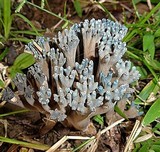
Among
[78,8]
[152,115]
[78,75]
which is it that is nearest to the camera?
[78,75]

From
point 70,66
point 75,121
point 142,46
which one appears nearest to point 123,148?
point 75,121

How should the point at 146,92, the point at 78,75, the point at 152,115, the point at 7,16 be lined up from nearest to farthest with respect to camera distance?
the point at 78,75 < the point at 152,115 < the point at 146,92 < the point at 7,16

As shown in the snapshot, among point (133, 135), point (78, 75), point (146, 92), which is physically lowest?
point (133, 135)

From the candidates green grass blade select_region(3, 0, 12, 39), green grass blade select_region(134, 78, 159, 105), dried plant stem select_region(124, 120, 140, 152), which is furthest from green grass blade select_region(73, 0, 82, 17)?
dried plant stem select_region(124, 120, 140, 152)

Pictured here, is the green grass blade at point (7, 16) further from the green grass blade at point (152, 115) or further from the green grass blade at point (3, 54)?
the green grass blade at point (152, 115)

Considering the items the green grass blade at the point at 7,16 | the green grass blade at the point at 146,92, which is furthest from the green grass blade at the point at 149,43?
the green grass blade at the point at 7,16

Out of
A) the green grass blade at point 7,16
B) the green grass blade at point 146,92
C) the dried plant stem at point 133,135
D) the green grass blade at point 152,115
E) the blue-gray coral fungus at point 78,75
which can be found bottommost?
the dried plant stem at point 133,135

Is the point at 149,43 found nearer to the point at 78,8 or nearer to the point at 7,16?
the point at 78,8

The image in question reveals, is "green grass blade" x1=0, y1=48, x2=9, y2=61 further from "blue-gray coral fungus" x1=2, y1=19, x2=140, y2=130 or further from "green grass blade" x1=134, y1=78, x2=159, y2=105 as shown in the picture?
"green grass blade" x1=134, y1=78, x2=159, y2=105

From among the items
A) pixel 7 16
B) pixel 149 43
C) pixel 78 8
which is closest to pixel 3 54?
pixel 7 16
